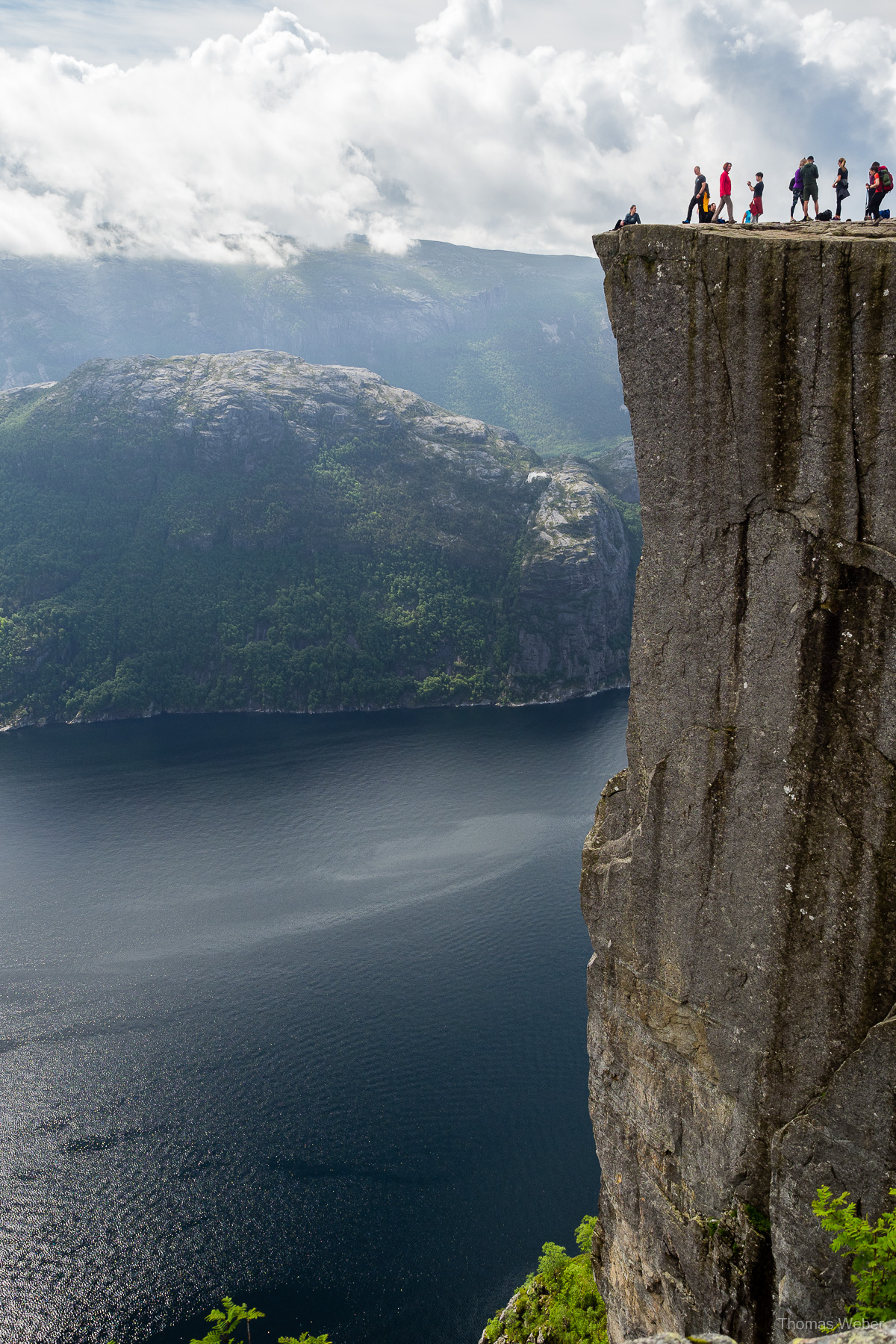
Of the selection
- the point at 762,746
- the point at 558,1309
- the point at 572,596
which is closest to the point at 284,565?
the point at 572,596

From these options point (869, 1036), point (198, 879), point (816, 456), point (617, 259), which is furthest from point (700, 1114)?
point (198, 879)

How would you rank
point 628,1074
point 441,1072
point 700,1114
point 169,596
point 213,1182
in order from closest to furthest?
point 700,1114, point 628,1074, point 213,1182, point 441,1072, point 169,596

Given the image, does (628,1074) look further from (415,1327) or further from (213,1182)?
(213,1182)

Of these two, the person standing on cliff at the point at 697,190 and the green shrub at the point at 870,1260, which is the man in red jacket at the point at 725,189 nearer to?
the person standing on cliff at the point at 697,190

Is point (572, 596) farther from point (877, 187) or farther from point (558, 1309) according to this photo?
point (877, 187)

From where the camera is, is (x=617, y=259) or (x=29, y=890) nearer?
(x=617, y=259)

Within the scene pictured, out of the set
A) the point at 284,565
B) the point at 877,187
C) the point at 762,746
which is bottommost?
the point at 762,746
